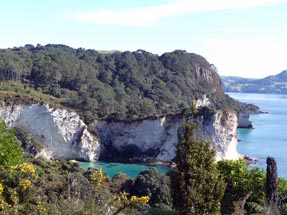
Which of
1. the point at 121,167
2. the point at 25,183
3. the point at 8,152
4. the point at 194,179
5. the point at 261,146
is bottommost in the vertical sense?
the point at 121,167

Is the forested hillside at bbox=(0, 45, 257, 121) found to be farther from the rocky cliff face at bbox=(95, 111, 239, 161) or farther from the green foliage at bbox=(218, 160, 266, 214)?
the green foliage at bbox=(218, 160, 266, 214)

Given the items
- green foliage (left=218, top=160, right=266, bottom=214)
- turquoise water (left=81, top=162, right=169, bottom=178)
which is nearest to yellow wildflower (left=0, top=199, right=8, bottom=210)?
green foliage (left=218, top=160, right=266, bottom=214)

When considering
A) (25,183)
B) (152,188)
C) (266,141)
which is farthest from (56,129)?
(25,183)

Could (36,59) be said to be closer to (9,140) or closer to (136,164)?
(136,164)

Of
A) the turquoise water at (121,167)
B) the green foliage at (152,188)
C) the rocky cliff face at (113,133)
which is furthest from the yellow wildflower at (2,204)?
the rocky cliff face at (113,133)

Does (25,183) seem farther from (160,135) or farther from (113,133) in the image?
(113,133)
